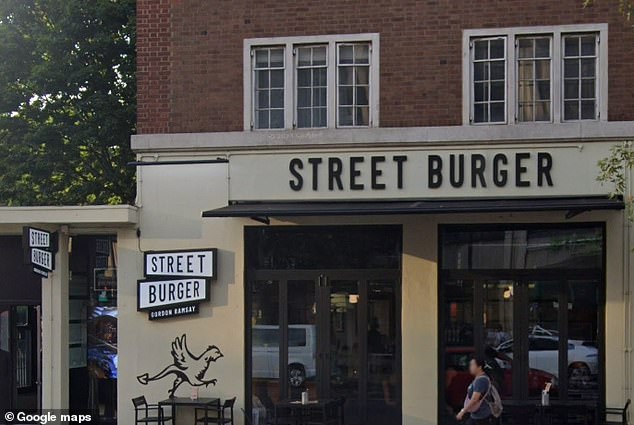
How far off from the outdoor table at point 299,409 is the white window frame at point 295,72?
13.6 feet

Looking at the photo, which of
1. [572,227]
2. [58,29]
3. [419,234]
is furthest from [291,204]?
[58,29]

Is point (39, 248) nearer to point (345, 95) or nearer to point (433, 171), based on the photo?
point (345, 95)

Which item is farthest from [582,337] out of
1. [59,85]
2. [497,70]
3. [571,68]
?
[59,85]

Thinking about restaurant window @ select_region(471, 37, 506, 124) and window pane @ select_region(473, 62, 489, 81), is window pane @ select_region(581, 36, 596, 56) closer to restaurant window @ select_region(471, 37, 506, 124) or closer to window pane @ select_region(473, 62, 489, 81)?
restaurant window @ select_region(471, 37, 506, 124)

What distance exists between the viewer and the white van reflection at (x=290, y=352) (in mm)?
14289

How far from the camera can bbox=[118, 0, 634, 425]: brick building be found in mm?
13555

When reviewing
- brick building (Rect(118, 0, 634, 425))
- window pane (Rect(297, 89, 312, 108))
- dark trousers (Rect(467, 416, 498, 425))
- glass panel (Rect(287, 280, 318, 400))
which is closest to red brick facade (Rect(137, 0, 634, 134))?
brick building (Rect(118, 0, 634, 425))

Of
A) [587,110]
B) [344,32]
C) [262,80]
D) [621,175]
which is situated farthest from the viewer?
[262,80]

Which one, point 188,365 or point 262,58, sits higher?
point 262,58

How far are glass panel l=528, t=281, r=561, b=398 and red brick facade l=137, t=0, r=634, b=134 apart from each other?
2793 millimetres

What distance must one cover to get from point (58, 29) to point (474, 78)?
1311 cm

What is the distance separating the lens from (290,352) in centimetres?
1435

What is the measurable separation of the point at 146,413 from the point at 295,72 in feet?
19.0

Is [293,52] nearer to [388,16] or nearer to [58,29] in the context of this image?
[388,16]
